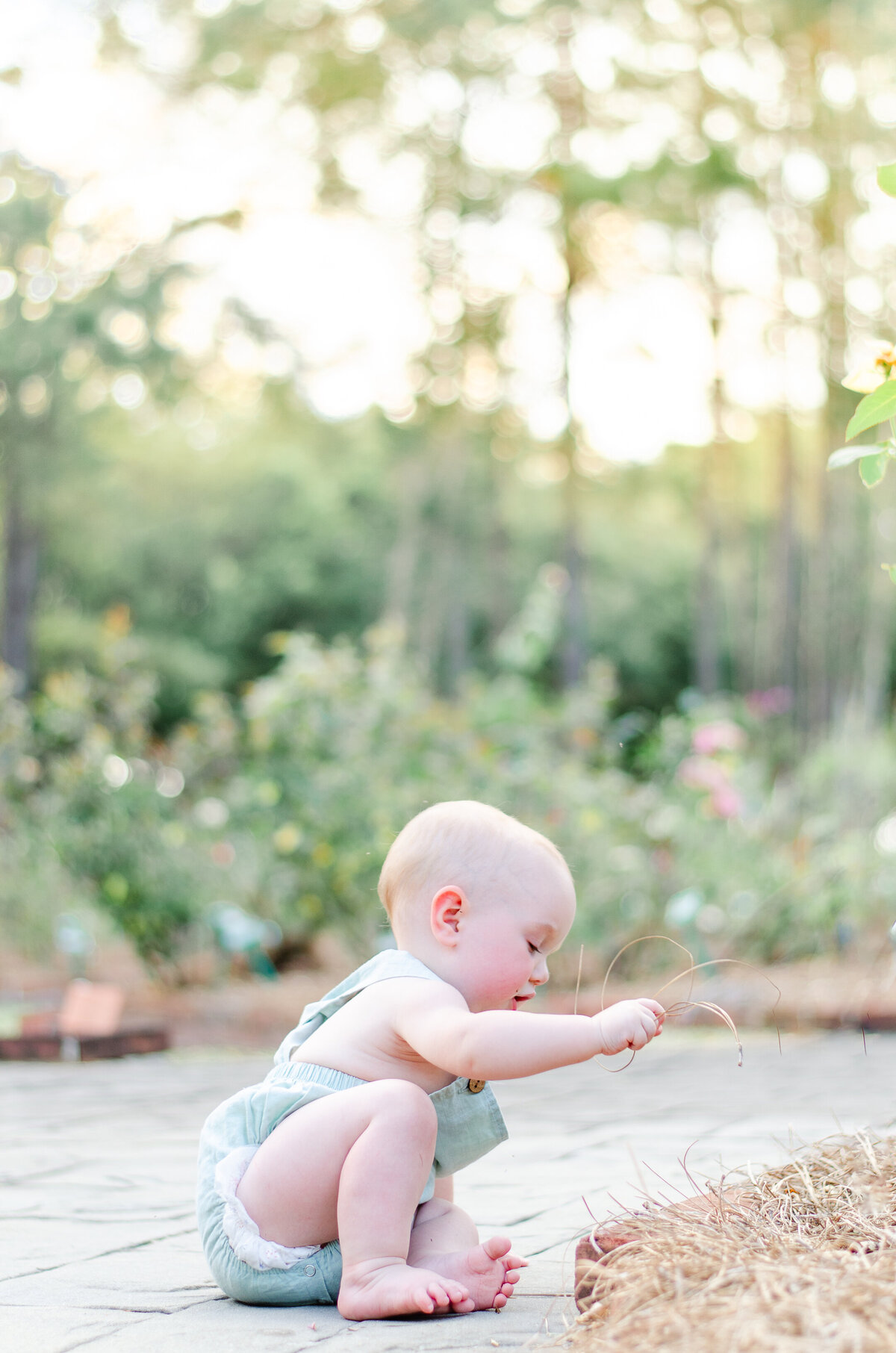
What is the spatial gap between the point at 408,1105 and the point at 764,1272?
1.51 ft

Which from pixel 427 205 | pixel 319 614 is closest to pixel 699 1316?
pixel 427 205

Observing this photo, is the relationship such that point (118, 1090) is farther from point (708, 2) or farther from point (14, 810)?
point (708, 2)

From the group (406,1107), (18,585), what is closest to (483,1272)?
(406,1107)

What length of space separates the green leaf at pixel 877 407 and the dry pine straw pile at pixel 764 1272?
0.97 metres

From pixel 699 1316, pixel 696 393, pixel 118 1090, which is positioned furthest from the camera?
pixel 696 393

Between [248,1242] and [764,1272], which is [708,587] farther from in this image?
[764,1272]

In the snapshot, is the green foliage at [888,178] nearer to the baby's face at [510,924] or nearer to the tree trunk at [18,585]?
the baby's face at [510,924]

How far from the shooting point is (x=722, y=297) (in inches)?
633

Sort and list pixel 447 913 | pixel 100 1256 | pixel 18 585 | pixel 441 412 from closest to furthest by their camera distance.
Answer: pixel 447 913 < pixel 100 1256 < pixel 18 585 < pixel 441 412

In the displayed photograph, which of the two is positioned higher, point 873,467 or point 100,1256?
point 873,467

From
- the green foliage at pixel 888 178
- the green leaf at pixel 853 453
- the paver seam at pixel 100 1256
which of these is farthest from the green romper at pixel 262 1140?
the green foliage at pixel 888 178

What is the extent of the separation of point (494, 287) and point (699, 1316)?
15.4 m

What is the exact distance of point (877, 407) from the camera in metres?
1.83

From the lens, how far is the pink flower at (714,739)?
733 centimetres
